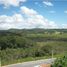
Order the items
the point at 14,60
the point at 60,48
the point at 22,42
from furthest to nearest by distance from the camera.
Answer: the point at 22,42 < the point at 60,48 < the point at 14,60

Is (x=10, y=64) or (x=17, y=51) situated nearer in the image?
(x=10, y=64)

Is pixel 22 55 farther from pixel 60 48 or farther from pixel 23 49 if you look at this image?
pixel 60 48

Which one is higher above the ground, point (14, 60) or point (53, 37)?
point (53, 37)

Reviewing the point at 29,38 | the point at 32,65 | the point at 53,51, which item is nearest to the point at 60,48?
the point at 53,51

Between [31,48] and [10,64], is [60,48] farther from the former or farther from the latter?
[10,64]

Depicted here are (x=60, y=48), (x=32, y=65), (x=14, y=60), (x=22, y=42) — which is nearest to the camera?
(x=32, y=65)

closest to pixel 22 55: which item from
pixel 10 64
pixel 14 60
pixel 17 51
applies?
pixel 17 51
